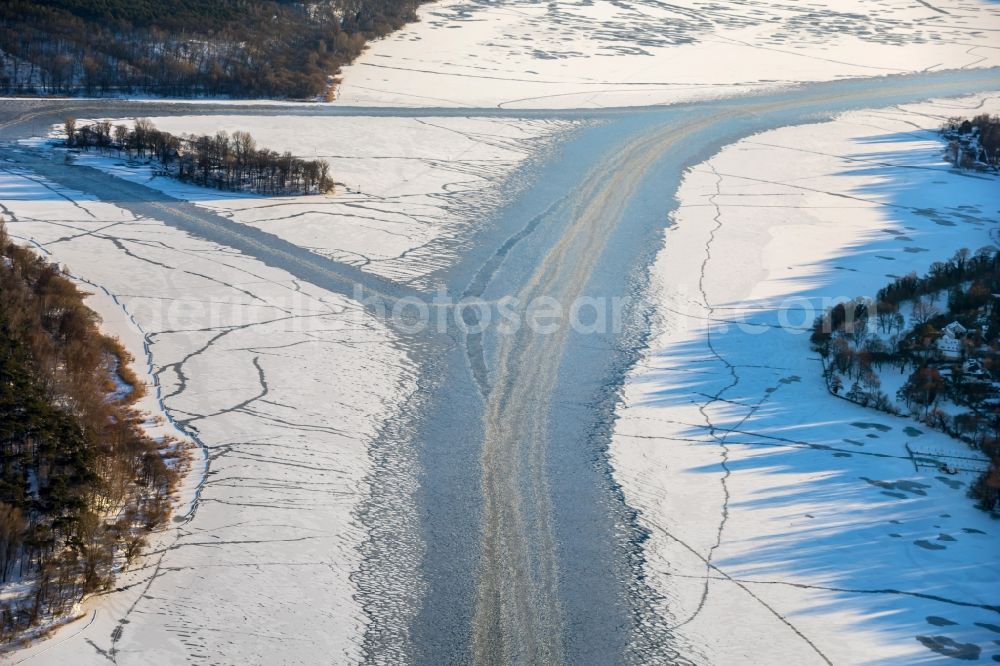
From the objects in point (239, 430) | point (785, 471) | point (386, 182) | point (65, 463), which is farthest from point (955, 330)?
point (65, 463)

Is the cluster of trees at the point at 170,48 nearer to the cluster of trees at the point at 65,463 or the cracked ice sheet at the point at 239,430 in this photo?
the cracked ice sheet at the point at 239,430

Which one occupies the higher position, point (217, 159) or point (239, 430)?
point (217, 159)

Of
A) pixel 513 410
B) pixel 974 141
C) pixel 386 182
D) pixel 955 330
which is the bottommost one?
pixel 513 410

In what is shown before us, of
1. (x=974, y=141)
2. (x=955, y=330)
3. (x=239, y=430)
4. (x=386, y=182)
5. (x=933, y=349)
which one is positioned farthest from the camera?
(x=974, y=141)

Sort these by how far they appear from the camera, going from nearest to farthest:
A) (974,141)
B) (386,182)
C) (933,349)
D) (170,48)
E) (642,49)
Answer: (933,349), (386,182), (974,141), (170,48), (642,49)

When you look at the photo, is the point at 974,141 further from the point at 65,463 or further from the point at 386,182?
the point at 65,463

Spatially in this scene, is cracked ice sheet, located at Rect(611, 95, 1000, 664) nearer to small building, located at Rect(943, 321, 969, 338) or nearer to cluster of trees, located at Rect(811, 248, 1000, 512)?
cluster of trees, located at Rect(811, 248, 1000, 512)

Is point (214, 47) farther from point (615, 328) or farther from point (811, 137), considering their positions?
point (615, 328)

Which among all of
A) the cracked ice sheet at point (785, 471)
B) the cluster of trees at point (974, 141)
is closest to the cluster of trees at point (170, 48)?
the cracked ice sheet at point (785, 471)

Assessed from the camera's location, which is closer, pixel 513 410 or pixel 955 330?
pixel 513 410
